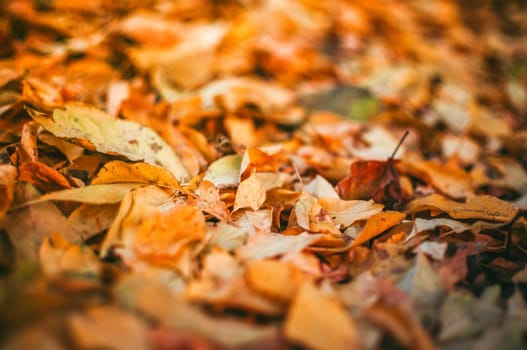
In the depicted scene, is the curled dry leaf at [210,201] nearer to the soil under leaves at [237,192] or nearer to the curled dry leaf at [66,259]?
the soil under leaves at [237,192]

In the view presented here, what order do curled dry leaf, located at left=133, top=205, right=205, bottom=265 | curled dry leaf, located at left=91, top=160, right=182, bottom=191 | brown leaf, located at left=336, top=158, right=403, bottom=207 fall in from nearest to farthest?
1. curled dry leaf, located at left=133, top=205, right=205, bottom=265
2. curled dry leaf, located at left=91, top=160, right=182, bottom=191
3. brown leaf, located at left=336, top=158, right=403, bottom=207

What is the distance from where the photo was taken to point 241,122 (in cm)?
87

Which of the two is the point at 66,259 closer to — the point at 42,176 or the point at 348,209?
the point at 42,176

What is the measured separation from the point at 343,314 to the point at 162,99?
648 millimetres

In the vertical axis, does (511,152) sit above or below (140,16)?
below

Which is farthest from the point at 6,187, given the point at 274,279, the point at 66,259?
the point at 274,279

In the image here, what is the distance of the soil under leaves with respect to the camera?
0.43 m

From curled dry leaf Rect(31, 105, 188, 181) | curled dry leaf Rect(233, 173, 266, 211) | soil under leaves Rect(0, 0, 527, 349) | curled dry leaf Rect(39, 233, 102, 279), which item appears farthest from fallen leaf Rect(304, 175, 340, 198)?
curled dry leaf Rect(39, 233, 102, 279)

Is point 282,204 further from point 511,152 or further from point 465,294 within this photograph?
point 511,152

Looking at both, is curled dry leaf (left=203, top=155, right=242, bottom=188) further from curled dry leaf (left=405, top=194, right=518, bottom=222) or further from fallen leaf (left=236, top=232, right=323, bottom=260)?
curled dry leaf (left=405, top=194, right=518, bottom=222)

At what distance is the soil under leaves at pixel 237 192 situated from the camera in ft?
1.42

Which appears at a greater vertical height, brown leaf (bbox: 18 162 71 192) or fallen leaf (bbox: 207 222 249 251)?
brown leaf (bbox: 18 162 71 192)

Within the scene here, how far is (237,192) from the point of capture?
0.64 meters

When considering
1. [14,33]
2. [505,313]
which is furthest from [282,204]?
[14,33]
